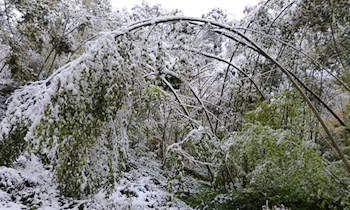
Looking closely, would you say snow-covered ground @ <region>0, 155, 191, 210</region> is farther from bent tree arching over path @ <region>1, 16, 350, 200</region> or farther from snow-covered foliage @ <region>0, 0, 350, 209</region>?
bent tree arching over path @ <region>1, 16, 350, 200</region>

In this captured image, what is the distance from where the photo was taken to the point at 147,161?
612cm

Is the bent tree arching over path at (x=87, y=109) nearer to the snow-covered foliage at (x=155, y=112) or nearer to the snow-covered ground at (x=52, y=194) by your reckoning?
the snow-covered foliage at (x=155, y=112)

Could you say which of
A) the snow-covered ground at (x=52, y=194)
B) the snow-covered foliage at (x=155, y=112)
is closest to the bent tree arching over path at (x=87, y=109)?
the snow-covered foliage at (x=155, y=112)

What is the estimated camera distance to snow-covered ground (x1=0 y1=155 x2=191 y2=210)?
3.70m

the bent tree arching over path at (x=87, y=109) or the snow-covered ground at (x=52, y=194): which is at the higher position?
the bent tree arching over path at (x=87, y=109)

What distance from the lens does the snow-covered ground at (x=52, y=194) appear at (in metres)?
3.70

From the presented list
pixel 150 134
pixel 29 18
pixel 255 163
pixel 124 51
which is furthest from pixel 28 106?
pixel 150 134

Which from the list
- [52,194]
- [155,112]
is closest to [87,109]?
[52,194]

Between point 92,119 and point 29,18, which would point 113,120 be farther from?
point 29,18

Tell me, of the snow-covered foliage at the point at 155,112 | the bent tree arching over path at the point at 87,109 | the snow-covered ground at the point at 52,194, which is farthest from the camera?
the snow-covered ground at the point at 52,194

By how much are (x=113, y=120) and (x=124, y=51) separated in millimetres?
504

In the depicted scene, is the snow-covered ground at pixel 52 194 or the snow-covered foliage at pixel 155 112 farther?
the snow-covered ground at pixel 52 194

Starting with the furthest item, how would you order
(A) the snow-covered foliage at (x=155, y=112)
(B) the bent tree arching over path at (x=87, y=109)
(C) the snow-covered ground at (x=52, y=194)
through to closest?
(C) the snow-covered ground at (x=52, y=194) → (A) the snow-covered foliage at (x=155, y=112) → (B) the bent tree arching over path at (x=87, y=109)

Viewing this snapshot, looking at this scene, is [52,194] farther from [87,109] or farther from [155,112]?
[87,109]
